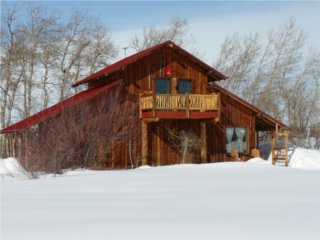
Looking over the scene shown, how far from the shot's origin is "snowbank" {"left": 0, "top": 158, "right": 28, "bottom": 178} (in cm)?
1809

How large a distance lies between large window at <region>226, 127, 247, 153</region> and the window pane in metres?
3.38

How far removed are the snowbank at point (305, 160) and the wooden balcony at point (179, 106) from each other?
4909 millimetres

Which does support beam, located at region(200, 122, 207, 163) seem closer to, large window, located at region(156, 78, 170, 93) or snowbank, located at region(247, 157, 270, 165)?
snowbank, located at region(247, 157, 270, 165)

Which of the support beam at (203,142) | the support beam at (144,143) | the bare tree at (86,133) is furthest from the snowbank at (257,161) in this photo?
the bare tree at (86,133)

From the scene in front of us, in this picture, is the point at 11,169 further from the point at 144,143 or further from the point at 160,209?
the point at 160,209

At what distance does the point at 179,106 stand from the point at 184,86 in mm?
3226

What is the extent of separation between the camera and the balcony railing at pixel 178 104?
25453 mm

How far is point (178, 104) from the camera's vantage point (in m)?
25.8

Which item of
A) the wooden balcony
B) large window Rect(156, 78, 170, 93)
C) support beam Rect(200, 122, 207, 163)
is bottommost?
support beam Rect(200, 122, 207, 163)

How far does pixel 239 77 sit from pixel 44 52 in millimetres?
20274

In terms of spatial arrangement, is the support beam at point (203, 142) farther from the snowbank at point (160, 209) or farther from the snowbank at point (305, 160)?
the snowbank at point (160, 209)

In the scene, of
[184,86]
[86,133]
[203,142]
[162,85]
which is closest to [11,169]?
[86,133]

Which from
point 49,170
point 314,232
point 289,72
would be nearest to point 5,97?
point 49,170

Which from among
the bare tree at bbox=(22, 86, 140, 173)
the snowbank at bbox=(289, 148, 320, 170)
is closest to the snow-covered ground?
the bare tree at bbox=(22, 86, 140, 173)
